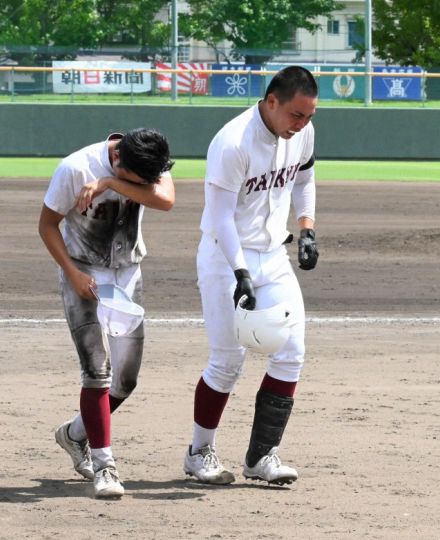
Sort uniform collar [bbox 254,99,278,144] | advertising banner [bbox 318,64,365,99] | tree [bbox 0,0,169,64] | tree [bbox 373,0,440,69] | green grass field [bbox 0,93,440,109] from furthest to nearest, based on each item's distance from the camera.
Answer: tree [bbox 0,0,169,64] → tree [bbox 373,0,440,69] → advertising banner [bbox 318,64,365,99] → green grass field [bbox 0,93,440,109] → uniform collar [bbox 254,99,278,144]

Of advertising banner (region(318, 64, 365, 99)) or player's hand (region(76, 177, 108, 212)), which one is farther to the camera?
advertising banner (region(318, 64, 365, 99))

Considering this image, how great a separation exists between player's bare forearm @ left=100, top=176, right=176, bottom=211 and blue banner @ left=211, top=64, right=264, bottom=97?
29.4 metres

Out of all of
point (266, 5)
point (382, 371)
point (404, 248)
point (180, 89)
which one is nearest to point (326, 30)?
point (266, 5)

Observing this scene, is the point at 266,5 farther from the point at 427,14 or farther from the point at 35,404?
Result: the point at 35,404

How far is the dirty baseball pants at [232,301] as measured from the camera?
20.4 ft

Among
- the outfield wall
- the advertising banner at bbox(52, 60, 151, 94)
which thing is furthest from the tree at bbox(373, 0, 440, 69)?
the advertising banner at bbox(52, 60, 151, 94)

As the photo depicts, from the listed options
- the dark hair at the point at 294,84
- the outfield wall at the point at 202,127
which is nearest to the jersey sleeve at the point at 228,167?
the dark hair at the point at 294,84

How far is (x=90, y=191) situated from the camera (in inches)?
230

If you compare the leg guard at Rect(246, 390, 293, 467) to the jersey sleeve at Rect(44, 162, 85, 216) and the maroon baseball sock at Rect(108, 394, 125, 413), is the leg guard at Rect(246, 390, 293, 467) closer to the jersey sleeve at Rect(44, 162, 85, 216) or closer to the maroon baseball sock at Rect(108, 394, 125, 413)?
the maroon baseball sock at Rect(108, 394, 125, 413)

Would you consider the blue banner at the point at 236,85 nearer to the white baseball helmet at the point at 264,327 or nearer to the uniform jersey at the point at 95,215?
the uniform jersey at the point at 95,215

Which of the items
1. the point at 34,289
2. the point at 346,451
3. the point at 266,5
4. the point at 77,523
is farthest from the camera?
the point at 266,5

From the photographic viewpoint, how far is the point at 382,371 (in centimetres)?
931

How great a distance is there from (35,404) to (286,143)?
2.74 meters

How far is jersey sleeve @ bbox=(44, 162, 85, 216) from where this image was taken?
233 inches
